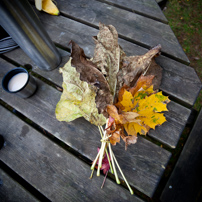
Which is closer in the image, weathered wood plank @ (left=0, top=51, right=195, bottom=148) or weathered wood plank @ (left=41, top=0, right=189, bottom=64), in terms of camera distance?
weathered wood plank @ (left=0, top=51, right=195, bottom=148)

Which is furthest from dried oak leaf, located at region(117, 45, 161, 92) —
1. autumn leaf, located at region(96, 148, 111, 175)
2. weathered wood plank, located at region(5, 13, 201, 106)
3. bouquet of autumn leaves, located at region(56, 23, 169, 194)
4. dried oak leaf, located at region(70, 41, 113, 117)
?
autumn leaf, located at region(96, 148, 111, 175)

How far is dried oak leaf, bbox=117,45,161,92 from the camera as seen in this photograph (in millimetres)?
757

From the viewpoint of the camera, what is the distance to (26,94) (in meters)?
0.98

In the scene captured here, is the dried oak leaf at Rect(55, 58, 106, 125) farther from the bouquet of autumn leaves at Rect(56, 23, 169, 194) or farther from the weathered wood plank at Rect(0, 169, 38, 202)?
the weathered wood plank at Rect(0, 169, 38, 202)

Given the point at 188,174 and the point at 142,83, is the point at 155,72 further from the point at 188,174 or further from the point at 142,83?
the point at 188,174

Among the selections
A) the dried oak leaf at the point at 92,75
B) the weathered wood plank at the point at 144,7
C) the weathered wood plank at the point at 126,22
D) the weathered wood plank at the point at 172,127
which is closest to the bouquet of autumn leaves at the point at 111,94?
the dried oak leaf at the point at 92,75

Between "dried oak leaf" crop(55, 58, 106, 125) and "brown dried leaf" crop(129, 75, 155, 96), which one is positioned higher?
"brown dried leaf" crop(129, 75, 155, 96)

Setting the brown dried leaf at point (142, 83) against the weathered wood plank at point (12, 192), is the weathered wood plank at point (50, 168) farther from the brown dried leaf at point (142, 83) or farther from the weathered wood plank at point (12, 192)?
the brown dried leaf at point (142, 83)

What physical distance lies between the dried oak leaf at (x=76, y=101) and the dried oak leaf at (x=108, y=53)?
0.13m

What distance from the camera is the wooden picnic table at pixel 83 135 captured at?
2.67 ft

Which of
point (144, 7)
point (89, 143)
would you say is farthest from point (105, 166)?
point (144, 7)

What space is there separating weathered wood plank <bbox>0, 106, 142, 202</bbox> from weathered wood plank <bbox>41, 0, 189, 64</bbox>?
941 mm

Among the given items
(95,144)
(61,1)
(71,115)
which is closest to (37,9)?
(61,1)

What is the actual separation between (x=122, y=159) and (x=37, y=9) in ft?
4.80
